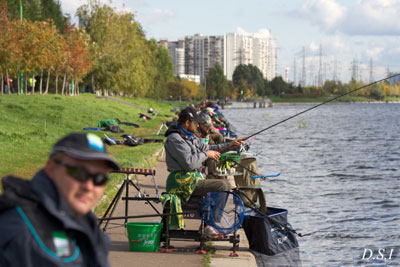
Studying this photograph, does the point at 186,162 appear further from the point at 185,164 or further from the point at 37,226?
the point at 37,226

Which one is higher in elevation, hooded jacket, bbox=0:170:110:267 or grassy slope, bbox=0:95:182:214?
hooded jacket, bbox=0:170:110:267

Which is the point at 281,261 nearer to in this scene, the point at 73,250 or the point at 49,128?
the point at 73,250

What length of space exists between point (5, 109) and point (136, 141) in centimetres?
1030

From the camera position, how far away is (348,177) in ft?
68.0

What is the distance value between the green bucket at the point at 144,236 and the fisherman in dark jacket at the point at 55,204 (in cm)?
488

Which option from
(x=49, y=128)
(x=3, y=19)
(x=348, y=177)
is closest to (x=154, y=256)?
(x=348, y=177)

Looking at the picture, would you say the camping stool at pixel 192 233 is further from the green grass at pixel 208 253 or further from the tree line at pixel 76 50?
the tree line at pixel 76 50

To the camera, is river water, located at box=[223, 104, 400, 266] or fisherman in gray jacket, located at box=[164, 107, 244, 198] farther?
river water, located at box=[223, 104, 400, 266]

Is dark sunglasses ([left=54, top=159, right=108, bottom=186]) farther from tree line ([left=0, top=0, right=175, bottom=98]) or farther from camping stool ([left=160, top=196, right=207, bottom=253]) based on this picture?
tree line ([left=0, top=0, right=175, bottom=98])

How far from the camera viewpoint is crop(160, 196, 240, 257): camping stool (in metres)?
7.46

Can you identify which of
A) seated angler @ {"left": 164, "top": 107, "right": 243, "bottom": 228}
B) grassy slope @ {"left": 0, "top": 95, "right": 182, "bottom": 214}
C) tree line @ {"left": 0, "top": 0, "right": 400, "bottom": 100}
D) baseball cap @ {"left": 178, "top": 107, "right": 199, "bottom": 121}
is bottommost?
grassy slope @ {"left": 0, "top": 95, "right": 182, "bottom": 214}

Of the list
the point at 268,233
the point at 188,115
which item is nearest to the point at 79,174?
the point at 188,115

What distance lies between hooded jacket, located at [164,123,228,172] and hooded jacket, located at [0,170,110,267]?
5017mm

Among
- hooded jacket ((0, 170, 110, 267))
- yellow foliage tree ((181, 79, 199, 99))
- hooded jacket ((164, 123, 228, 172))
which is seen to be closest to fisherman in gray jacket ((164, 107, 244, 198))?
hooded jacket ((164, 123, 228, 172))
